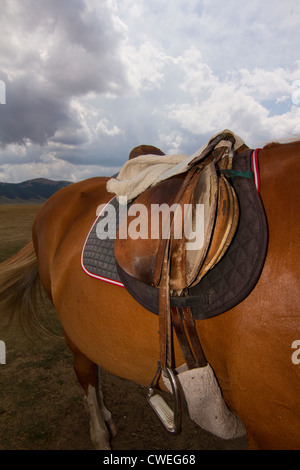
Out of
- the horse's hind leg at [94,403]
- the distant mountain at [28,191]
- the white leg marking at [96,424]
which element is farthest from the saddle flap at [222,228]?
the distant mountain at [28,191]

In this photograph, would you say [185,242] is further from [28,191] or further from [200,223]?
[28,191]

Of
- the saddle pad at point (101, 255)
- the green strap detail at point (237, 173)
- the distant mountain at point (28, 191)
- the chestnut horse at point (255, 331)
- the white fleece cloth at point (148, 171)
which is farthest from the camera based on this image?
the distant mountain at point (28, 191)

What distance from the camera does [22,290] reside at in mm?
2904

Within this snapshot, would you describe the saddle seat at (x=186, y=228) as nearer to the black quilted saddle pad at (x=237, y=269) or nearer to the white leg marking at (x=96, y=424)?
the black quilted saddle pad at (x=237, y=269)

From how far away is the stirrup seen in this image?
1.04 m

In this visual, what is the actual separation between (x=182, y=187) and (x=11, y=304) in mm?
2652

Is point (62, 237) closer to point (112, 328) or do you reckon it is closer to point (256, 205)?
point (112, 328)

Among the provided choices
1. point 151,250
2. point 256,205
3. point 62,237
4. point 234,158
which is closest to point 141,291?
point 151,250

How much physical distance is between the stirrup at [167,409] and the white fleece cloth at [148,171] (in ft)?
2.84

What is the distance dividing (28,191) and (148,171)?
166m

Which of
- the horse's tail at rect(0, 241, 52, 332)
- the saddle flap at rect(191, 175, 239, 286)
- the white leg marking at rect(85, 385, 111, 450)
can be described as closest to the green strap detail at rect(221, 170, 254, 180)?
the saddle flap at rect(191, 175, 239, 286)

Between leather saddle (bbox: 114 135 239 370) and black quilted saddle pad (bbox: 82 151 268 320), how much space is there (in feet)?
0.15

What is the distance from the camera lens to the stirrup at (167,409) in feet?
3.42

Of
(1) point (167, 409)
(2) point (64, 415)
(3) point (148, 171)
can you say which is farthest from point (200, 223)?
(2) point (64, 415)
